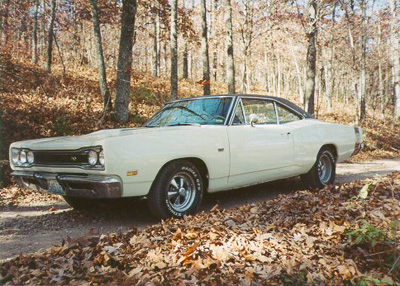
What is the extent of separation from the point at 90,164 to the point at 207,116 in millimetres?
1811

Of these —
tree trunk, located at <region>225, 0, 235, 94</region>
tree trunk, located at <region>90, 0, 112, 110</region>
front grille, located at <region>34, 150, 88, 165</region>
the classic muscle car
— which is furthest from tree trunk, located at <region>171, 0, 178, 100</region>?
front grille, located at <region>34, 150, 88, 165</region>

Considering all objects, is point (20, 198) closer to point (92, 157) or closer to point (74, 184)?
point (74, 184)

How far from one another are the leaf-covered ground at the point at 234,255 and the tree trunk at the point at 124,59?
7.39 m

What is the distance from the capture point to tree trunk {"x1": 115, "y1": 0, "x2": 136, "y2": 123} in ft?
32.7

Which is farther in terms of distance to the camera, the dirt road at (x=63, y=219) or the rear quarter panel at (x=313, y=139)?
the rear quarter panel at (x=313, y=139)

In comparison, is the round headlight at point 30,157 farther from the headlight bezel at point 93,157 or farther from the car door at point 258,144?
the car door at point 258,144

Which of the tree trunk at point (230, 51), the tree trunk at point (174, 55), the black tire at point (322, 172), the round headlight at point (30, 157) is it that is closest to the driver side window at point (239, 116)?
the black tire at point (322, 172)

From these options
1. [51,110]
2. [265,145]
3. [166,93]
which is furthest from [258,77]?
[265,145]

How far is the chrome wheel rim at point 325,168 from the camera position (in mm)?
6096

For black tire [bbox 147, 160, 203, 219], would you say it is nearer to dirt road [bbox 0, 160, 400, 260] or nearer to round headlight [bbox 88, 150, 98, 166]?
dirt road [bbox 0, 160, 400, 260]

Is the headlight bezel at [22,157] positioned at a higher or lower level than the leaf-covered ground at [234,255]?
higher

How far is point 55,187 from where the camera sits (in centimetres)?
383

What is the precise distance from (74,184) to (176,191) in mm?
1139

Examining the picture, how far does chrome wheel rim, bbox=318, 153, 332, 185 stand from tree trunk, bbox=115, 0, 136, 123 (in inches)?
248
